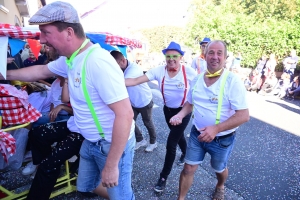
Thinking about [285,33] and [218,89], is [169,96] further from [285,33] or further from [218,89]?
[285,33]

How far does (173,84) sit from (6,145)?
2043mm

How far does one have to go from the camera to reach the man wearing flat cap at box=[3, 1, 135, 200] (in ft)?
4.59

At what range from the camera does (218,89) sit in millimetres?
2225

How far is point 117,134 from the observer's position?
1.42 meters

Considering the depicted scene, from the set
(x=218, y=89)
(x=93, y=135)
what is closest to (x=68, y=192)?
(x=93, y=135)

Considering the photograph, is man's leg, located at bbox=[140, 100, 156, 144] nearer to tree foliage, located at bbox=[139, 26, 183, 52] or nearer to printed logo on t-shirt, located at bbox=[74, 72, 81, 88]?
printed logo on t-shirt, located at bbox=[74, 72, 81, 88]

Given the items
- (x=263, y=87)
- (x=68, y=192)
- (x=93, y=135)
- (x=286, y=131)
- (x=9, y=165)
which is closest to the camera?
(x=93, y=135)

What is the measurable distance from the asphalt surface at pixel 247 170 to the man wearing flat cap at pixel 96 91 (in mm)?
1474

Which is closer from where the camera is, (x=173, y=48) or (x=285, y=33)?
(x=173, y=48)

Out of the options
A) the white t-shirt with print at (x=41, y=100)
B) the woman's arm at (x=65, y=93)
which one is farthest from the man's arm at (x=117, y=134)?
the white t-shirt with print at (x=41, y=100)

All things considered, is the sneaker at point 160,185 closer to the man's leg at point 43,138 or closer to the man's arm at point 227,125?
the man's arm at point 227,125

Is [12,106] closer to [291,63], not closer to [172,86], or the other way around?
[172,86]

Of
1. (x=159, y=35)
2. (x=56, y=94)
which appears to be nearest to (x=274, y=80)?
(x=56, y=94)

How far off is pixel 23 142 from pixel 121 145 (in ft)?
4.70
